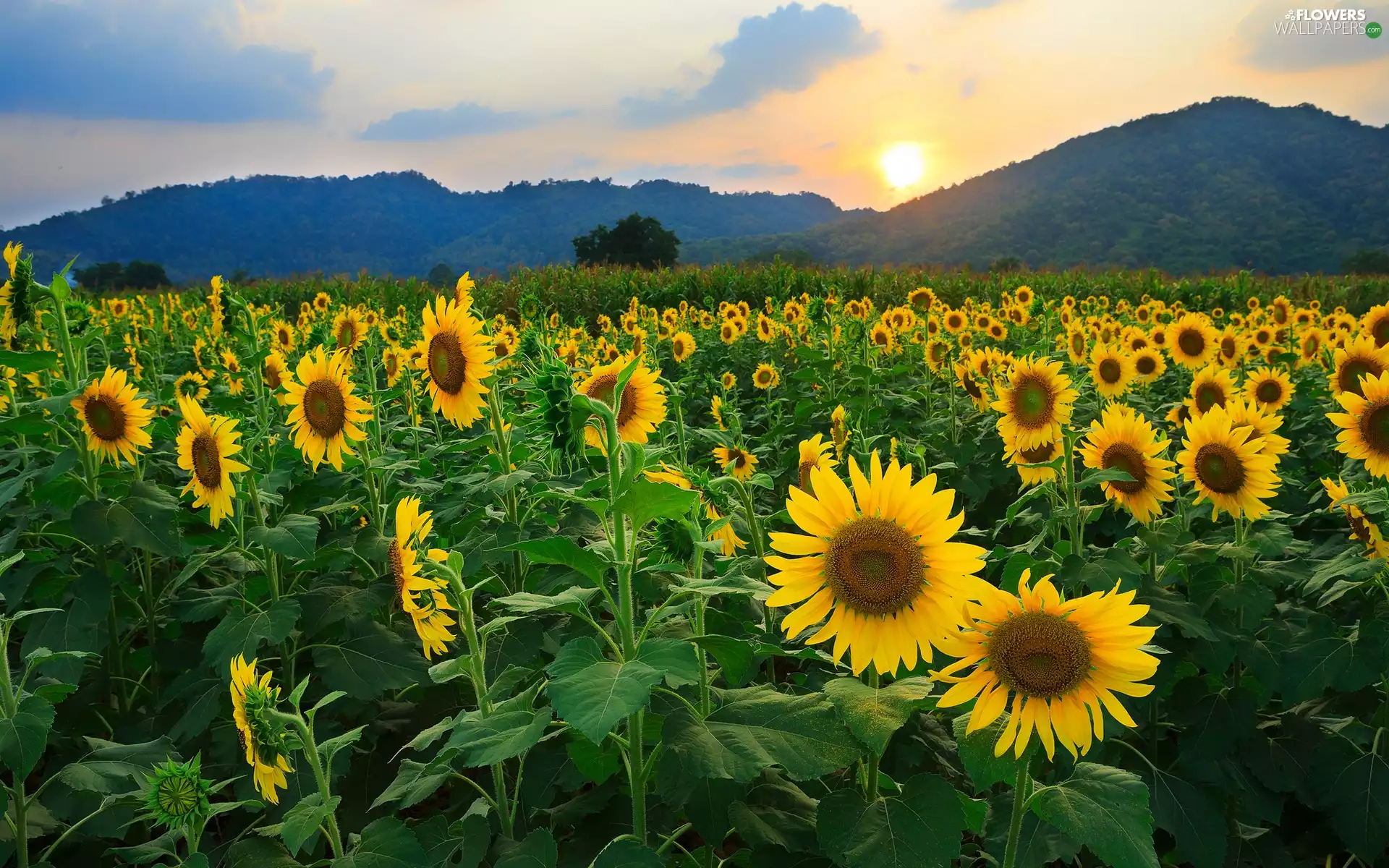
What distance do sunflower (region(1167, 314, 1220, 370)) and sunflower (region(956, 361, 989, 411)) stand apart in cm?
201

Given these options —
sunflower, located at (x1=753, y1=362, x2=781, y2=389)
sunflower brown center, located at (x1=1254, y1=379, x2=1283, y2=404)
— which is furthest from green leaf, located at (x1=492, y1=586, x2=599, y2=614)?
sunflower, located at (x1=753, y1=362, x2=781, y2=389)

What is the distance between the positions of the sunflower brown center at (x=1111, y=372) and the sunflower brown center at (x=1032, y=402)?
214 cm

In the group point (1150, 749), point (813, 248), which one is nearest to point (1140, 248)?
point (813, 248)

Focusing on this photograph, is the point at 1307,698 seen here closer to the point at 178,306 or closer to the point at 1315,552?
the point at 1315,552

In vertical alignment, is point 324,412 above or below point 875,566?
above

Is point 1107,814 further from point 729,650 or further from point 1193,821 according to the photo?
point 1193,821

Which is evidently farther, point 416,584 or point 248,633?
point 248,633

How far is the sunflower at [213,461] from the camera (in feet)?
9.34

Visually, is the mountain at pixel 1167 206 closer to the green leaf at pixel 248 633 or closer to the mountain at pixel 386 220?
the mountain at pixel 386 220

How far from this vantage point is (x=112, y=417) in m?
3.09

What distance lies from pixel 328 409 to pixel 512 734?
2049mm

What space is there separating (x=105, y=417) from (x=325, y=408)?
2.50ft

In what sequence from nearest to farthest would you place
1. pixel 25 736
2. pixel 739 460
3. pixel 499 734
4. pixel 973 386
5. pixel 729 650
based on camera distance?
pixel 499 734
pixel 729 650
pixel 25 736
pixel 739 460
pixel 973 386

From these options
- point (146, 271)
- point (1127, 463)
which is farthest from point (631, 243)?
point (1127, 463)
